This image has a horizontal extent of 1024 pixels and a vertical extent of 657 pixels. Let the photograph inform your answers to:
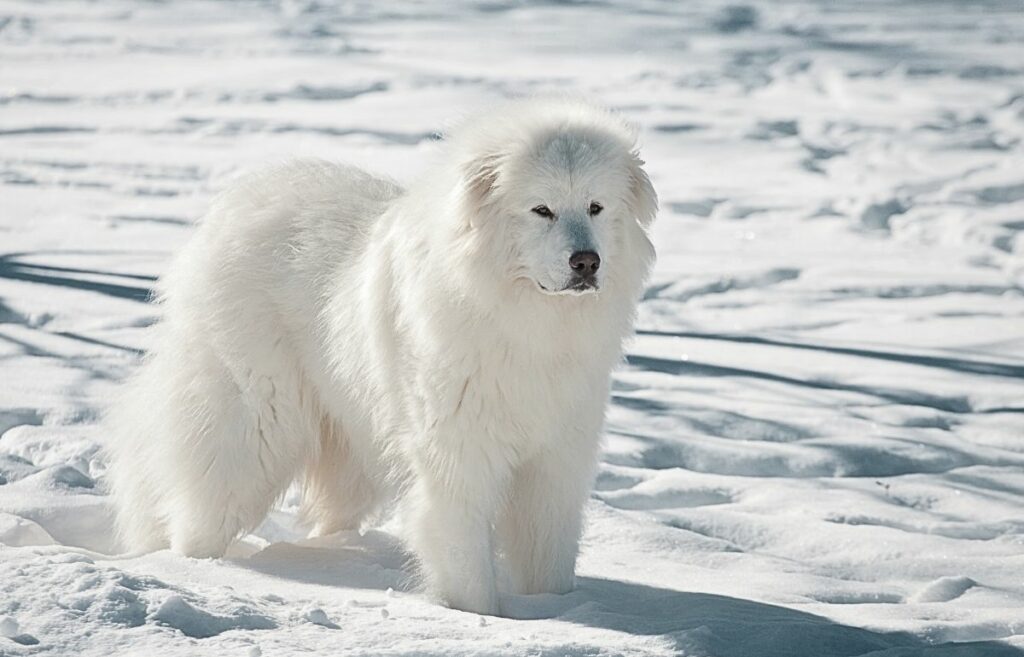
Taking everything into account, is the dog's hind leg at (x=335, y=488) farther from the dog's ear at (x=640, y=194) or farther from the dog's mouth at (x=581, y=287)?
the dog's ear at (x=640, y=194)

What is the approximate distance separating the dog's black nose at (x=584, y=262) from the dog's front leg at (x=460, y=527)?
76 cm

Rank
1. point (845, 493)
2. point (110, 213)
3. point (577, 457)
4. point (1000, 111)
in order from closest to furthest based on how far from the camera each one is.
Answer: point (577, 457)
point (845, 493)
point (110, 213)
point (1000, 111)

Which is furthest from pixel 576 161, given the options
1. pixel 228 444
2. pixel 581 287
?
pixel 228 444

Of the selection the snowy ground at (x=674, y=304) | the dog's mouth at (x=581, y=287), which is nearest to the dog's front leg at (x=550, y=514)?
the snowy ground at (x=674, y=304)

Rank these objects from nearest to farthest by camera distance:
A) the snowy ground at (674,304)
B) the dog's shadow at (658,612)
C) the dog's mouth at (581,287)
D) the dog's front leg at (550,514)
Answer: the dog's shadow at (658,612), the snowy ground at (674,304), the dog's mouth at (581,287), the dog's front leg at (550,514)

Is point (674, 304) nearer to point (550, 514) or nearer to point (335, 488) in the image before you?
point (335, 488)

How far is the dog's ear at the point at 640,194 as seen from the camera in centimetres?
500

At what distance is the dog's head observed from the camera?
15.4 ft

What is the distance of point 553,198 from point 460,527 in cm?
119

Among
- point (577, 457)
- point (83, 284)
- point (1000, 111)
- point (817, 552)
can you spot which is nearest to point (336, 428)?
point (577, 457)

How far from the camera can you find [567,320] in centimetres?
489

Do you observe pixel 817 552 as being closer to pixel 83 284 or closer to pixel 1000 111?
pixel 83 284

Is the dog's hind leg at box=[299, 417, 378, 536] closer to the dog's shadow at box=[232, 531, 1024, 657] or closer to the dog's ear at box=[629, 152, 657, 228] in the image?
the dog's shadow at box=[232, 531, 1024, 657]

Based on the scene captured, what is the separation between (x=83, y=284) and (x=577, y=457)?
6025mm
